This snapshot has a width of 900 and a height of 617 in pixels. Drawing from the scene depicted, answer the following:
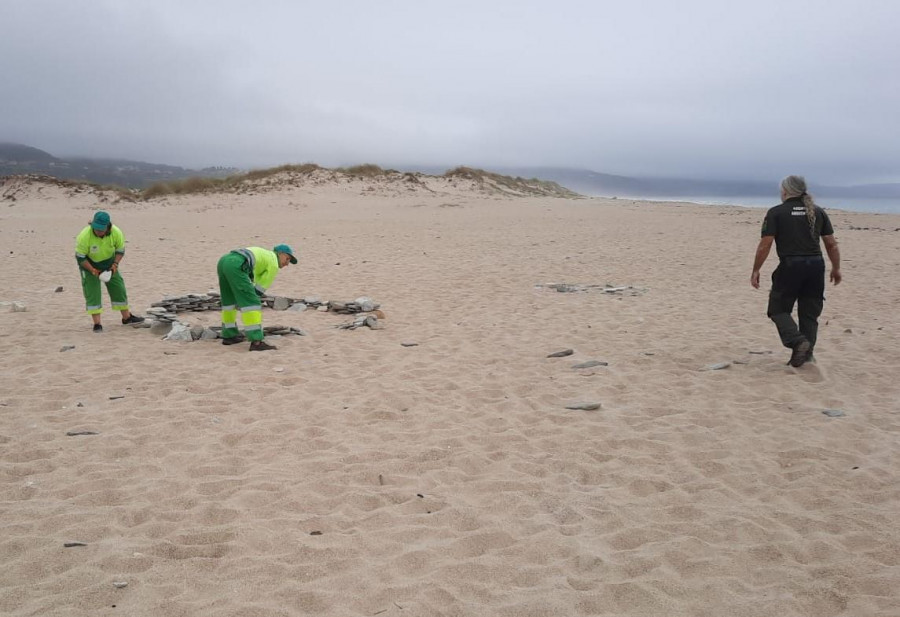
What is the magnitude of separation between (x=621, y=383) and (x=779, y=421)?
4.58ft

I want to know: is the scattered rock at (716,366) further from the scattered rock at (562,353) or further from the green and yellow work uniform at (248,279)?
the green and yellow work uniform at (248,279)

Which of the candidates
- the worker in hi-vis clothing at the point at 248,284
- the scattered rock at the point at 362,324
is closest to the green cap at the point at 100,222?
the worker in hi-vis clothing at the point at 248,284

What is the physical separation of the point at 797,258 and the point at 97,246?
8.03 meters

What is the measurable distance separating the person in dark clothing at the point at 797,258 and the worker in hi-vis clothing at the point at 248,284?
516 centimetres

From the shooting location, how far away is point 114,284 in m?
8.09

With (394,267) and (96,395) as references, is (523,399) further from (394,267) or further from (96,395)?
(394,267)

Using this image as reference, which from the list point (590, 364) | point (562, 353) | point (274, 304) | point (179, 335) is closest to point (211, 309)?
point (274, 304)

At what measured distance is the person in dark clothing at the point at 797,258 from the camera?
19.8ft

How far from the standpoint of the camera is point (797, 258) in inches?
240

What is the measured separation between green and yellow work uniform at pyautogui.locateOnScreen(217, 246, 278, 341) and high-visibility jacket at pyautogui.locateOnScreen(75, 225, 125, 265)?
1.75 meters

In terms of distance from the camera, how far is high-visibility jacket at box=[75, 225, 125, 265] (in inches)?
302

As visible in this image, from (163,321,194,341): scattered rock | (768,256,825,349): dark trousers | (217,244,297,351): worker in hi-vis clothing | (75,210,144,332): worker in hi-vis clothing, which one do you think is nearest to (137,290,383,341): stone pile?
(163,321,194,341): scattered rock

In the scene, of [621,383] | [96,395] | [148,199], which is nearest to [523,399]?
[621,383]

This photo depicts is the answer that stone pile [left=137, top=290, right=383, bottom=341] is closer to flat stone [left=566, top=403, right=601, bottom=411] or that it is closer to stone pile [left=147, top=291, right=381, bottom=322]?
stone pile [left=147, top=291, right=381, bottom=322]
